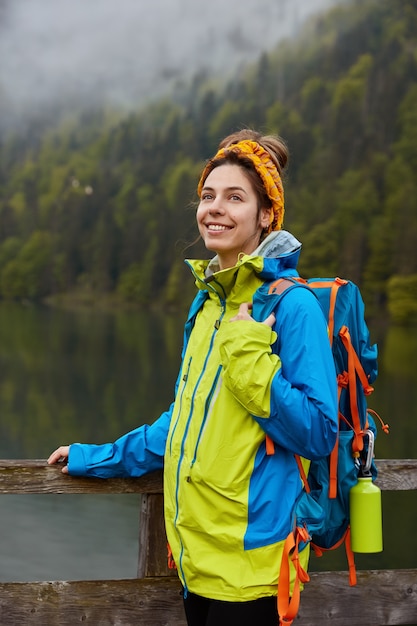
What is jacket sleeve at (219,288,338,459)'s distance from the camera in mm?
2139

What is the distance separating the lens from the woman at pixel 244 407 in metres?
2.17

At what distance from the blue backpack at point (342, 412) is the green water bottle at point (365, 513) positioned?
0.02m

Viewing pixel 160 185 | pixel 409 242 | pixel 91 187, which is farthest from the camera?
pixel 91 187

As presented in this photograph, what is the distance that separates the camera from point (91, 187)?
157 m

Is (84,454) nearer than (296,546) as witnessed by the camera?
No

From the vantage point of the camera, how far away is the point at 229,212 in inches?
98.1

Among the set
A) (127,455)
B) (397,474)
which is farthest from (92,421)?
(127,455)

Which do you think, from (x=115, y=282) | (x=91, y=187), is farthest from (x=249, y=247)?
(x=91, y=187)

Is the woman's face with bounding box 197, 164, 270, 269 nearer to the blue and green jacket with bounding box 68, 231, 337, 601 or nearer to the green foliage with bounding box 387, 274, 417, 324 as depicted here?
the blue and green jacket with bounding box 68, 231, 337, 601

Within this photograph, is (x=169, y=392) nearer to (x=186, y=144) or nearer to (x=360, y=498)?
(x=360, y=498)

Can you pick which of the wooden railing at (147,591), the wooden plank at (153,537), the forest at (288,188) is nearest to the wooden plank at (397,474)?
the wooden railing at (147,591)

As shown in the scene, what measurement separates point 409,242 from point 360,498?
86.3 meters

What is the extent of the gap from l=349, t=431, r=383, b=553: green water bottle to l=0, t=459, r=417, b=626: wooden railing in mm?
748

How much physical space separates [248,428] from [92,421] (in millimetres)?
26338
